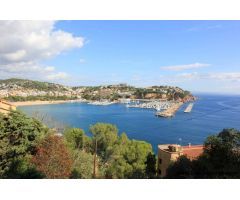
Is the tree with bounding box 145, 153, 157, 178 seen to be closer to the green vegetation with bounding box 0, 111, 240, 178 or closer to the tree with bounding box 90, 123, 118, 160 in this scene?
the green vegetation with bounding box 0, 111, 240, 178

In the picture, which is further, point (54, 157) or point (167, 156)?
point (167, 156)

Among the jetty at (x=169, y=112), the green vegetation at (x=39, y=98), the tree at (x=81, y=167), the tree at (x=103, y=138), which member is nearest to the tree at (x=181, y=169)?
the tree at (x=81, y=167)

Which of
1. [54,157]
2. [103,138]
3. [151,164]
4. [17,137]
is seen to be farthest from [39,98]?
[54,157]

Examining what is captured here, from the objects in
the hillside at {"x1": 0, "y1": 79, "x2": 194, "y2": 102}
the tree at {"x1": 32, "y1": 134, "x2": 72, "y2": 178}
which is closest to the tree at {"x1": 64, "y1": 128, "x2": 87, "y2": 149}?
the tree at {"x1": 32, "y1": 134, "x2": 72, "y2": 178}

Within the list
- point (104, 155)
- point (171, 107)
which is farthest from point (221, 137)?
point (171, 107)

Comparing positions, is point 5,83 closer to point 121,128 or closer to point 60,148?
point 121,128

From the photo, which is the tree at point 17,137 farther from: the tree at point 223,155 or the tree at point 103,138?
the tree at point 103,138

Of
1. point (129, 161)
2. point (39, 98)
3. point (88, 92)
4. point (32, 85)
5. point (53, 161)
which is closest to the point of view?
point (53, 161)

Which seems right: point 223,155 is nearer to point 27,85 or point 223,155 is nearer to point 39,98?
point 39,98
